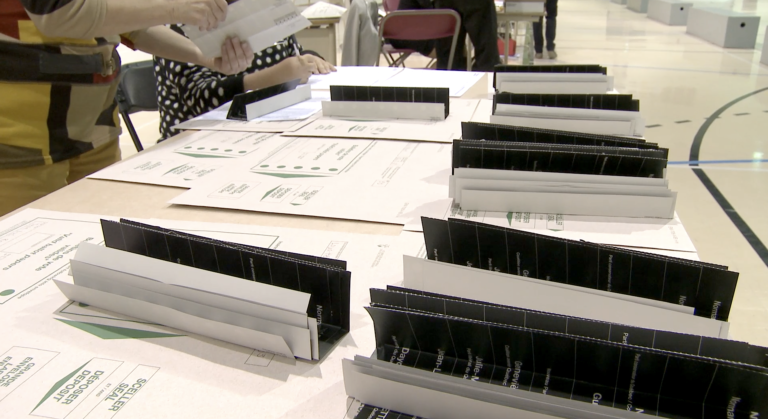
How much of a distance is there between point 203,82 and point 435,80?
2.33 feet

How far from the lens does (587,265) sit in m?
0.51

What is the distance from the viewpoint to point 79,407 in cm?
45

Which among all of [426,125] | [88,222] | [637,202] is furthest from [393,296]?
[426,125]

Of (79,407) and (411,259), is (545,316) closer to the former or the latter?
(411,259)

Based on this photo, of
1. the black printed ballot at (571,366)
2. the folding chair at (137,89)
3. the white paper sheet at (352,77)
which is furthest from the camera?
the folding chair at (137,89)

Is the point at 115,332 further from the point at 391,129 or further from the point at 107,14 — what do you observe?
the point at 391,129

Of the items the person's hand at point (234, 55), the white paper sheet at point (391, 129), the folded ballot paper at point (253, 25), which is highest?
the folded ballot paper at point (253, 25)

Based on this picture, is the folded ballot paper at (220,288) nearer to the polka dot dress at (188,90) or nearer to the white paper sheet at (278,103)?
the white paper sheet at (278,103)

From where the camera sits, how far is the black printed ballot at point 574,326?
37 cm

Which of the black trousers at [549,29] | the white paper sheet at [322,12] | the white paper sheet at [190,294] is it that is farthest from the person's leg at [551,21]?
the white paper sheet at [190,294]

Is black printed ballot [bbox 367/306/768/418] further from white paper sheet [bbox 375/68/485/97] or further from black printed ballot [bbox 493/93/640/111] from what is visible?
white paper sheet [bbox 375/68/485/97]

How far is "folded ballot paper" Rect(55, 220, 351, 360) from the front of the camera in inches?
19.1

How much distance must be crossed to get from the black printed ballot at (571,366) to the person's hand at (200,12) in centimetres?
95

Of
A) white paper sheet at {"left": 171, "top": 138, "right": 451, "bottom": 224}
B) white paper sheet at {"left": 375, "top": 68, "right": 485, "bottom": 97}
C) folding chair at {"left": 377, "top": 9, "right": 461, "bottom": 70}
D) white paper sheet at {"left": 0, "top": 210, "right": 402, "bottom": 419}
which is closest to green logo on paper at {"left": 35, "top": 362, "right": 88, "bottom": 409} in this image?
white paper sheet at {"left": 0, "top": 210, "right": 402, "bottom": 419}
